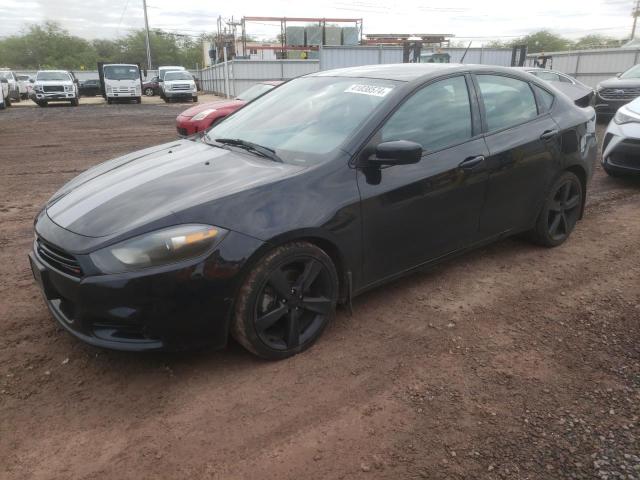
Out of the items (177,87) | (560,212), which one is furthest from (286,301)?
(177,87)

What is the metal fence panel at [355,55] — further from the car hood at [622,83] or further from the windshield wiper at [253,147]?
the windshield wiper at [253,147]

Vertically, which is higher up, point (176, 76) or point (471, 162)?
point (471, 162)

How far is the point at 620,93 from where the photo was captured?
1277 cm

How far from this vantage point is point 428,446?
2.23 metres

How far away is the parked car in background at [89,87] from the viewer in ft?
123

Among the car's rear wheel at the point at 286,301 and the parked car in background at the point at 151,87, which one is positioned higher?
the car's rear wheel at the point at 286,301

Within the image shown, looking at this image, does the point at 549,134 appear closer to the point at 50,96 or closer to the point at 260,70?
the point at 260,70

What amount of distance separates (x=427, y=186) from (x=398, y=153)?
456 millimetres

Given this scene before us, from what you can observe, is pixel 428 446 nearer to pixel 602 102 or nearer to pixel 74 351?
pixel 74 351

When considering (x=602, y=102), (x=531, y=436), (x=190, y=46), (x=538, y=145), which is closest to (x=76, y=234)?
(x=531, y=436)

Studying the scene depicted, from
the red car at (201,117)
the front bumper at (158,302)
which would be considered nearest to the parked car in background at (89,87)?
the red car at (201,117)

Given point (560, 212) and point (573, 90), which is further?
point (573, 90)

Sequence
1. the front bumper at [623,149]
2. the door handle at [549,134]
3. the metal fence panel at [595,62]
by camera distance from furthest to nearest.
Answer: the metal fence panel at [595,62], the front bumper at [623,149], the door handle at [549,134]

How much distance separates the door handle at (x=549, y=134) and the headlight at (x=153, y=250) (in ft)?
9.52
